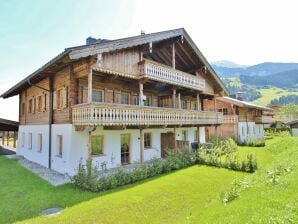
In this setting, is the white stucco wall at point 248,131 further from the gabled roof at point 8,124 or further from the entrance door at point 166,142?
the gabled roof at point 8,124

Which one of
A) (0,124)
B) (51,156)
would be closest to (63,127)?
(51,156)

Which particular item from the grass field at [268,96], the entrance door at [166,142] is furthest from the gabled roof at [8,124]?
the grass field at [268,96]

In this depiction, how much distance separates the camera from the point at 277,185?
7.91m

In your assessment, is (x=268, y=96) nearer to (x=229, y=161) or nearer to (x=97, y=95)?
(x=229, y=161)

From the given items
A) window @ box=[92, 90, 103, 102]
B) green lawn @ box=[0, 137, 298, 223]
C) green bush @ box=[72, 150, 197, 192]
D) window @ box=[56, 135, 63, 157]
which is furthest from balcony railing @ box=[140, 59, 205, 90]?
green lawn @ box=[0, 137, 298, 223]

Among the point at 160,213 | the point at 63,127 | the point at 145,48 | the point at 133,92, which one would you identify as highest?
the point at 145,48

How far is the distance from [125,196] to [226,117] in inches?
995

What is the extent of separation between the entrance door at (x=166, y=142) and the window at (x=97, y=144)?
6237 mm

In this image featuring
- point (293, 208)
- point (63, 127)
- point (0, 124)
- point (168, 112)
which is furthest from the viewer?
point (0, 124)

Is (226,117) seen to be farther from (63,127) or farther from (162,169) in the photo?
(63,127)

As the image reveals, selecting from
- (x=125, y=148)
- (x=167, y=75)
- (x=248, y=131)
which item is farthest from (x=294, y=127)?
(x=125, y=148)

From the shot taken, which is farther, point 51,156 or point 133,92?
point 133,92

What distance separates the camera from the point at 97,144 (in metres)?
14.8

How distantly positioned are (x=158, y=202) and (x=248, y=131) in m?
30.7
